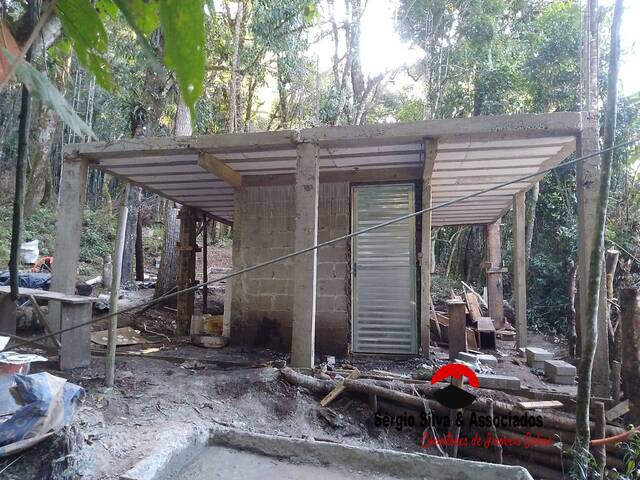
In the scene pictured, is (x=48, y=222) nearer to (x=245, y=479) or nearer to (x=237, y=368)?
(x=237, y=368)

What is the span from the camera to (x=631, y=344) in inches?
149

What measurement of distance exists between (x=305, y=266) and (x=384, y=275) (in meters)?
1.90

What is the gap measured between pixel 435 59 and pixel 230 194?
8.90 m

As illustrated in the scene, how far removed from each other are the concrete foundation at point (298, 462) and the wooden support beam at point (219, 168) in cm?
346

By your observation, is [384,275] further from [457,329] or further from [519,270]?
[519,270]

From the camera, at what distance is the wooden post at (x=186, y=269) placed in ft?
27.1

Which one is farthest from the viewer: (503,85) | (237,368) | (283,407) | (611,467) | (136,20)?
(503,85)

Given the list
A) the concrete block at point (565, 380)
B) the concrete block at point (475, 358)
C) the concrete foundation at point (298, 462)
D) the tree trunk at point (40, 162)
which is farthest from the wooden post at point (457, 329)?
the tree trunk at point (40, 162)

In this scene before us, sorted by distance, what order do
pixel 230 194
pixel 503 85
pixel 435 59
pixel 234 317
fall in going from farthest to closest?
pixel 435 59, pixel 503 85, pixel 230 194, pixel 234 317

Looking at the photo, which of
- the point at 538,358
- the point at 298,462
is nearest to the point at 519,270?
the point at 538,358

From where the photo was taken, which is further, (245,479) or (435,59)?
(435,59)

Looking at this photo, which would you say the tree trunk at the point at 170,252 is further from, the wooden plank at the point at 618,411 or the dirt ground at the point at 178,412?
the wooden plank at the point at 618,411

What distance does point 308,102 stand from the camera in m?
17.0

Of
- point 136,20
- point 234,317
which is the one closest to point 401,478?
point 136,20
